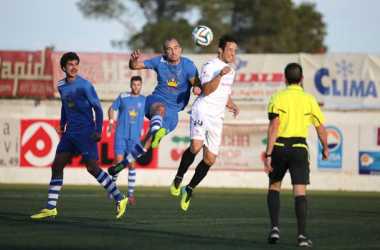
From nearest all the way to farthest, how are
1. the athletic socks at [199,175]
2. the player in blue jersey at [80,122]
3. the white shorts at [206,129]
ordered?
the player in blue jersey at [80,122], the white shorts at [206,129], the athletic socks at [199,175]

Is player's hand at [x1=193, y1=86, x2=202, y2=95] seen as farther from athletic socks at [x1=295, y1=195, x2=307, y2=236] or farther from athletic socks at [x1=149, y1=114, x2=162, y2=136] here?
athletic socks at [x1=295, y1=195, x2=307, y2=236]

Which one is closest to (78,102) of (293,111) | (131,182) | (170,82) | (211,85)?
(170,82)

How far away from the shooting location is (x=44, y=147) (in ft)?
81.6

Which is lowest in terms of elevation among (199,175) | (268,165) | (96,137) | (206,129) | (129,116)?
(199,175)

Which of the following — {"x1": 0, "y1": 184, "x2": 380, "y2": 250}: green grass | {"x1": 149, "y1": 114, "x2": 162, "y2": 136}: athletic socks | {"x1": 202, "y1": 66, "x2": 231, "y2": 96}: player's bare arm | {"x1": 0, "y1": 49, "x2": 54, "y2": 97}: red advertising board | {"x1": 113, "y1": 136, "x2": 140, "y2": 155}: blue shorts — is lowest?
{"x1": 0, "y1": 184, "x2": 380, "y2": 250}: green grass

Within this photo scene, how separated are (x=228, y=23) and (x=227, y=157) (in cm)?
3337

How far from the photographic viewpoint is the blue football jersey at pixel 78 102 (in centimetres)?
1127

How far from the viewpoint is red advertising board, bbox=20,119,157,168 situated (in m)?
24.8

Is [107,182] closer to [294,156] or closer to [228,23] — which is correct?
[294,156]

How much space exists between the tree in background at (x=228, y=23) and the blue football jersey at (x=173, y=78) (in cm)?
3587

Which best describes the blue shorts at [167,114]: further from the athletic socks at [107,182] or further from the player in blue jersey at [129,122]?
the player in blue jersey at [129,122]

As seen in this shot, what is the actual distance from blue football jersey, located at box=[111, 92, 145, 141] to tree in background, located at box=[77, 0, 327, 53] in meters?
31.1

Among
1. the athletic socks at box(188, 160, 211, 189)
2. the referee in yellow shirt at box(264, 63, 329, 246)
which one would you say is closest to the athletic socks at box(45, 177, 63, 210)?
the athletic socks at box(188, 160, 211, 189)

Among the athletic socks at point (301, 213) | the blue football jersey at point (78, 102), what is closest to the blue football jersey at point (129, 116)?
the blue football jersey at point (78, 102)
